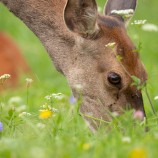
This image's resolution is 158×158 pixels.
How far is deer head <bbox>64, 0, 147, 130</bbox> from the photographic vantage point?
Answer: 725 cm

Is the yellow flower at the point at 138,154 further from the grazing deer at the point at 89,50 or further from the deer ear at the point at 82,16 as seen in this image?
the deer ear at the point at 82,16

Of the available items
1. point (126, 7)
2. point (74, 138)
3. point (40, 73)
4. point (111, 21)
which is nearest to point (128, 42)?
point (111, 21)

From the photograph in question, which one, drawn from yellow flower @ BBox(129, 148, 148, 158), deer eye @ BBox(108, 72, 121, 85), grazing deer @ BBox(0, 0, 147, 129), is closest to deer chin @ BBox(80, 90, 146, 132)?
grazing deer @ BBox(0, 0, 147, 129)

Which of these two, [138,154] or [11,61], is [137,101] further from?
[11,61]

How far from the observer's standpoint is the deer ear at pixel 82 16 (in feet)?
24.5

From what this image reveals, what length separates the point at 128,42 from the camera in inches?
290

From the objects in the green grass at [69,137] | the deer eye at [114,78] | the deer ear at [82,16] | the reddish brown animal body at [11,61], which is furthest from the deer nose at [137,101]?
the reddish brown animal body at [11,61]

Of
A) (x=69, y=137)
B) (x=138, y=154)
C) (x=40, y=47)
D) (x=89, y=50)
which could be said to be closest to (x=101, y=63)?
(x=89, y=50)

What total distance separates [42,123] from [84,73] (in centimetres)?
149

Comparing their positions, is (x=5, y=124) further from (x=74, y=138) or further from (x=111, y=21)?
(x=111, y=21)

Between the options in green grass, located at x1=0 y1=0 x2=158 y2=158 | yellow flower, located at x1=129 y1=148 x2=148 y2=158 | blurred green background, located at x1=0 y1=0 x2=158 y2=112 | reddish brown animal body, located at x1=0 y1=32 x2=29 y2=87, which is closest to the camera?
yellow flower, located at x1=129 y1=148 x2=148 y2=158

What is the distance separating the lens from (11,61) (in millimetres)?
13672

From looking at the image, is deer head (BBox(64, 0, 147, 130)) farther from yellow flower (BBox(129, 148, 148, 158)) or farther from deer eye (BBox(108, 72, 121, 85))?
yellow flower (BBox(129, 148, 148, 158))

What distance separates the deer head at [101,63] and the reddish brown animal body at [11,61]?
5.71 meters
